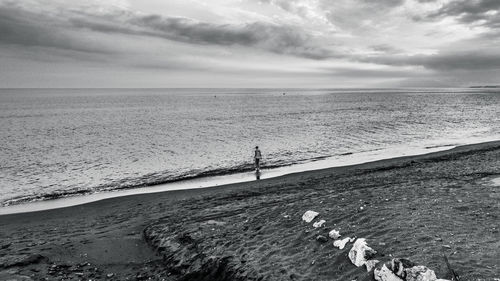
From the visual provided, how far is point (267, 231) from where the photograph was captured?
1209 centimetres

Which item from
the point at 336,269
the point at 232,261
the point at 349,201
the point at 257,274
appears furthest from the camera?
the point at 349,201

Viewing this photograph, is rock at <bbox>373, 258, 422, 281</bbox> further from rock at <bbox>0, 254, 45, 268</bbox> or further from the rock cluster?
rock at <bbox>0, 254, 45, 268</bbox>

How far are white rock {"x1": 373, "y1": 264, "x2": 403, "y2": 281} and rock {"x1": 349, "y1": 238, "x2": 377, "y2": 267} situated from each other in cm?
75

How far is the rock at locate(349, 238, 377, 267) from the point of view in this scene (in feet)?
28.2

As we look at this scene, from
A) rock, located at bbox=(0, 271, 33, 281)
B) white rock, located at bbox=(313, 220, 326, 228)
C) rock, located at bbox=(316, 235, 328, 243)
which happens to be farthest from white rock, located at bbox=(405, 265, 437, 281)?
rock, located at bbox=(0, 271, 33, 281)

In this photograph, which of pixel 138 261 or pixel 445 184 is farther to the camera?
pixel 445 184

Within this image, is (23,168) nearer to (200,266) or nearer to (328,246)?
(200,266)

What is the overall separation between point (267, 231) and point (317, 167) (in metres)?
18.8

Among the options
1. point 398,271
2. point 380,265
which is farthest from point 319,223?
point 398,271

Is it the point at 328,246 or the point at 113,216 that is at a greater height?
the point at 328,246

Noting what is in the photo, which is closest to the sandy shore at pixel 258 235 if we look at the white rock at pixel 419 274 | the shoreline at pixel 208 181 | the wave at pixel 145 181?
the white rock at pixel 419 274

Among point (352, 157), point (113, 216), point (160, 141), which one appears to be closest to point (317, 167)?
point (352, 157)

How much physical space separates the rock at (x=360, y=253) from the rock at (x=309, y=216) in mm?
3102

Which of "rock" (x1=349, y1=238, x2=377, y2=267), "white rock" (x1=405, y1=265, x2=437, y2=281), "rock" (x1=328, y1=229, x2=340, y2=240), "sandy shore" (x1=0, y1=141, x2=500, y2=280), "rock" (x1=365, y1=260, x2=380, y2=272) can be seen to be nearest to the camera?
"white rock" (x1=405, y1=265, x2=437, y2=281)
